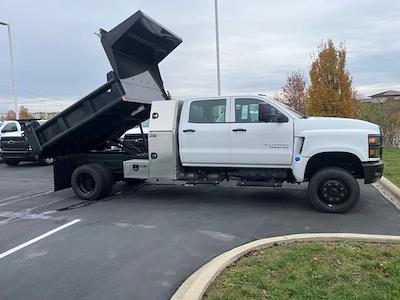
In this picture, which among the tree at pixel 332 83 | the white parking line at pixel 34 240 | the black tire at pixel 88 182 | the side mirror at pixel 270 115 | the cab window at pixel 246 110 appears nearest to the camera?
the white parking line at pixel 34 240

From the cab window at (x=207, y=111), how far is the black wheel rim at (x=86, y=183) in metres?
2.72

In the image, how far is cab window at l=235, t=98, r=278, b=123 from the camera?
799 cm

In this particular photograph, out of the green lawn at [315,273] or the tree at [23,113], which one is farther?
the tree at [23,113]

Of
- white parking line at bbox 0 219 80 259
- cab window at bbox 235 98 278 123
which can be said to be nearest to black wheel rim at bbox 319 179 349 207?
cab window at bbox 235 98 278 123

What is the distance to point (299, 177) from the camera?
7.69 meters

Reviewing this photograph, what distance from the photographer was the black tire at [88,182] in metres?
9.20

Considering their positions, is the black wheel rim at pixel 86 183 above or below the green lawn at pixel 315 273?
above

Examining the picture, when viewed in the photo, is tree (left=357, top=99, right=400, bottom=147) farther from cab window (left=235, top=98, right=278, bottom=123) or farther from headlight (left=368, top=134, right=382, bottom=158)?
cab window (left=235, top=98, right=278, bottom=123)

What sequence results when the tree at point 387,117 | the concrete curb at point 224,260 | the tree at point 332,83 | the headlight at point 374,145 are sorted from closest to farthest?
the concrete curb at point 224,260 → the headlight at point 374,145 → the tree at point 332,83 → the tree at point 387,117

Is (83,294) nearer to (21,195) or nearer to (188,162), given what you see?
(188,162)

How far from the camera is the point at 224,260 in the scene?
15.8ft

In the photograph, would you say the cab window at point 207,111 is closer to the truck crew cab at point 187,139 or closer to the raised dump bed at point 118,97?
the truck crew cab at point 187,139

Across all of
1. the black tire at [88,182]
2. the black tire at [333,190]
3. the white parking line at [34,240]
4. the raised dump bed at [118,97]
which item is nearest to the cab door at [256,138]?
the black tire at [333,190]

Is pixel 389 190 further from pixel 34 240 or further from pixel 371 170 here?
pixel 34 240
